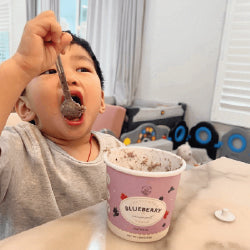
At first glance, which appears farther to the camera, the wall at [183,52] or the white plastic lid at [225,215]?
the wall at [183,52]

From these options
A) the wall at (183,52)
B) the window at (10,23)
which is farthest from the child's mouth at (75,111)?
the window at (10,23)

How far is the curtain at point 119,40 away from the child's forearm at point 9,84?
2276 mm

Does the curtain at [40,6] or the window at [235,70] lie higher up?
the curtain at [40,6]

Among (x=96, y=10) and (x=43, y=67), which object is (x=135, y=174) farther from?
(x=96, y=10)

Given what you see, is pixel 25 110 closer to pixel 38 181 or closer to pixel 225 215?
pixel 38 181

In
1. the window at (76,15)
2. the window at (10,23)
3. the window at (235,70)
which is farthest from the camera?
the window at (10,23)

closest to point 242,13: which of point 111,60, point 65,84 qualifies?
point 111,60

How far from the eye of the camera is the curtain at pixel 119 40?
8.55ft

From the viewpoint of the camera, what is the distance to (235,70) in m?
2.03

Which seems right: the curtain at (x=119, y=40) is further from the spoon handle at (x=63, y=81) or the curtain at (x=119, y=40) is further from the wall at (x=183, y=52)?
the spoon handle at (x=63, y=81)

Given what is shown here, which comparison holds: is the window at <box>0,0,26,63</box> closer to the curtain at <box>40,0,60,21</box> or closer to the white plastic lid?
the curtain at <box>40,0,60,21</box>

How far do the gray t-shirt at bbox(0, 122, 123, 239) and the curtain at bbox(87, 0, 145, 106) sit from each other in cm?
208

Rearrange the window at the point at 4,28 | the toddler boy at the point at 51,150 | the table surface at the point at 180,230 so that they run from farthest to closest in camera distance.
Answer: the window at the point at 4,28
the toddler boy at the point at 51,150
the table surface at the point at 180,230

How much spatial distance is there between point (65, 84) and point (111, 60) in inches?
90.6
